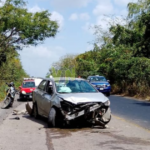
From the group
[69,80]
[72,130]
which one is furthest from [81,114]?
[69,80]

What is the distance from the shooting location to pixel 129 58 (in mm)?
34375

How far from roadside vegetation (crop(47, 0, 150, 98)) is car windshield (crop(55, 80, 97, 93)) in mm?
12214

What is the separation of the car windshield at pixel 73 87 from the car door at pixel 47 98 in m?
0.29

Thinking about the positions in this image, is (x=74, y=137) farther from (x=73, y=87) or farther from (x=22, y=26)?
(x=22, y=26)

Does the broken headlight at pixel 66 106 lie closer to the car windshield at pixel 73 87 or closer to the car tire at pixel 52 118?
the car tire at pixel 52 118

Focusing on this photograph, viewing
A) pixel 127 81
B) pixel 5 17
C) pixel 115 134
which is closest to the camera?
pixel 115 134

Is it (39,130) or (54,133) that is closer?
(54,133)

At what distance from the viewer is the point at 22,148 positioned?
806 cm

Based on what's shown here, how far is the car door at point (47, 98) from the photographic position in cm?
1215

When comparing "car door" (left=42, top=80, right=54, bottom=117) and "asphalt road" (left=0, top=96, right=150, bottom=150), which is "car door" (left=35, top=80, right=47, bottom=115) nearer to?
"car door" (left=42, top=80, right=54, bottom=117)

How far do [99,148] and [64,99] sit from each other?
3.38 metres

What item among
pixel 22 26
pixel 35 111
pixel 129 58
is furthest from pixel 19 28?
pixel 35 111

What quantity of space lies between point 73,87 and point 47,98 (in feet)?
3.30

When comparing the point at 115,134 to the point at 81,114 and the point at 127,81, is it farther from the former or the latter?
the point at 127,81
